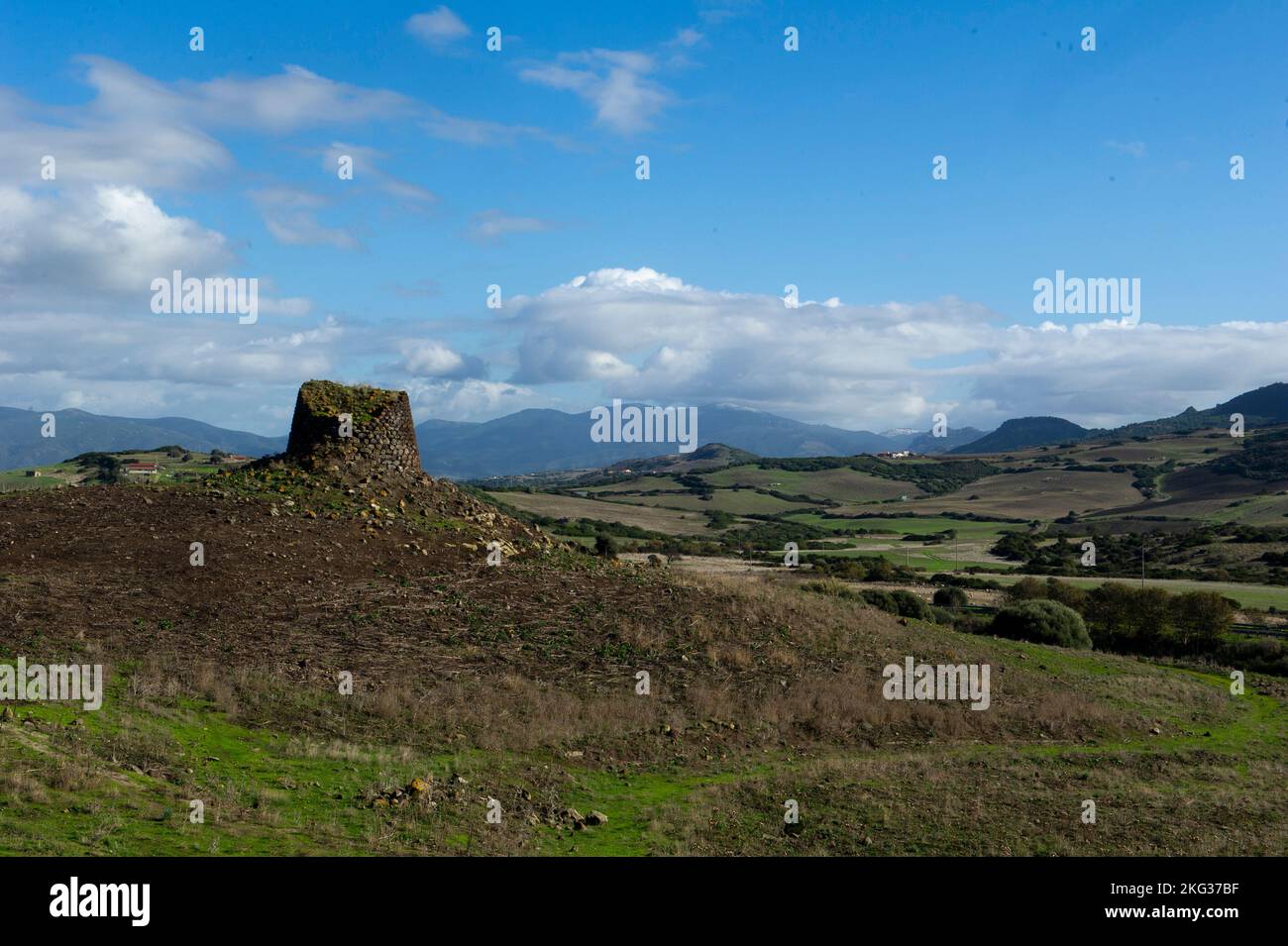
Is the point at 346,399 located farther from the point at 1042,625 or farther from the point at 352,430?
the point at 1042,625

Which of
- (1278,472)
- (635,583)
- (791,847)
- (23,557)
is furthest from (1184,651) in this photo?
(1278,472)

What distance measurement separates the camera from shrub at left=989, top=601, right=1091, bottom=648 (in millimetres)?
43844

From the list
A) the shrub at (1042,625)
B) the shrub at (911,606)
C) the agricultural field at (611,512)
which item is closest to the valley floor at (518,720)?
the shrub at (1042,625)

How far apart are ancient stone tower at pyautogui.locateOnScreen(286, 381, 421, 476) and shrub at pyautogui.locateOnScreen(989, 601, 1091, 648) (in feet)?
101

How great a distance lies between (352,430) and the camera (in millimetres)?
35125

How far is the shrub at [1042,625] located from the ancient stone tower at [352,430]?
30.9 metres

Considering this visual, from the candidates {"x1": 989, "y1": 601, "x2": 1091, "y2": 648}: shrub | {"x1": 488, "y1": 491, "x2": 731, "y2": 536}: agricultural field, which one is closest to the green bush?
{"x1": 989, "y1": 601, "x2": 1091, "y2": 648}: shrub

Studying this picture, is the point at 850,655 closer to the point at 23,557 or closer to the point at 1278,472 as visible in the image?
the point at 23,557

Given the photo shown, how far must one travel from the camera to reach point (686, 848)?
48.7 feet

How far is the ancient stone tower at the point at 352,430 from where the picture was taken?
3462cm

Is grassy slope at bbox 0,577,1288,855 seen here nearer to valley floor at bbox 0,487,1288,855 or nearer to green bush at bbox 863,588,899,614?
valley floor at bbox 0,487,1288,855

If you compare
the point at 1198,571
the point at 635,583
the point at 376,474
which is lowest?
the point at 1198,571

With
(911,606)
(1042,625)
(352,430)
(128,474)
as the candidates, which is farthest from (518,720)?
(128,474)
